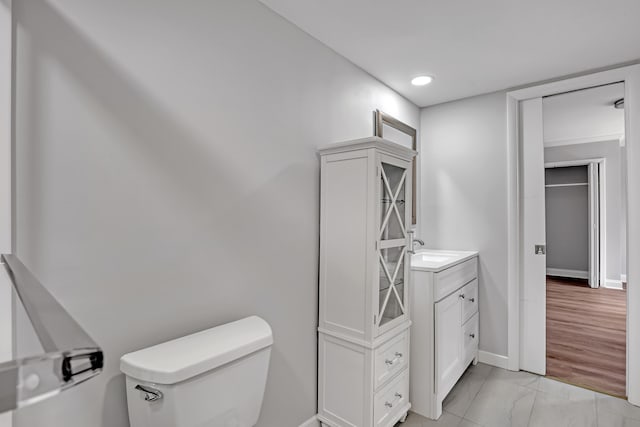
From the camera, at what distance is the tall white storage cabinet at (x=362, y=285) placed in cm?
171

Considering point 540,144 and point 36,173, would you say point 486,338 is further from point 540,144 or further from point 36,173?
point 36,173

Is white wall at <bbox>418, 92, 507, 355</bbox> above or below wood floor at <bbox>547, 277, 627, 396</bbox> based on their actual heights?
above

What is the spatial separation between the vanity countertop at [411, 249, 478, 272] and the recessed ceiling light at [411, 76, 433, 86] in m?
1.38

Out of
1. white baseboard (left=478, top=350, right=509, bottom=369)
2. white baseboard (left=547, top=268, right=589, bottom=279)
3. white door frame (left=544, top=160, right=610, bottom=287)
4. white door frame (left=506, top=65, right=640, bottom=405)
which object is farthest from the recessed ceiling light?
white baseboard (left=547, top=268, right=589, bottom=279)

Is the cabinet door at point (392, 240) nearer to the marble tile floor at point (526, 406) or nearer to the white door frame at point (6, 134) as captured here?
Answer: the marble tile floor at point (526, 406)

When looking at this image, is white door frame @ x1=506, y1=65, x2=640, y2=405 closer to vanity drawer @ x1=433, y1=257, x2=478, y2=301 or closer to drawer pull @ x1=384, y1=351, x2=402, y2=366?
vanity drawer @ x1=433, y1=257, x2=478, y2=301

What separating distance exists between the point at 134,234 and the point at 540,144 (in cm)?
292

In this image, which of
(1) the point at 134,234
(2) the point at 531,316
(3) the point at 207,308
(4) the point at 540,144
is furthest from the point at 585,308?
(1) the point at 134,234

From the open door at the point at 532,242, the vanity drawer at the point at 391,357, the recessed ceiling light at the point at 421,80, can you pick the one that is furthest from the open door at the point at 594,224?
the vanity drawer at the point at 391,357

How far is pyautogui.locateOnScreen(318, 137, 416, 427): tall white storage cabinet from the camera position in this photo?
67.5 inches

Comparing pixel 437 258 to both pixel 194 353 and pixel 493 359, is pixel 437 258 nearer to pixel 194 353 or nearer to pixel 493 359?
pixel 493 359

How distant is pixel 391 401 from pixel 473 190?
74.8 inches

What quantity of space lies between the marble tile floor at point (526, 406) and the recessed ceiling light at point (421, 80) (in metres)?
2.33

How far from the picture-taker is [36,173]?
951 mm
